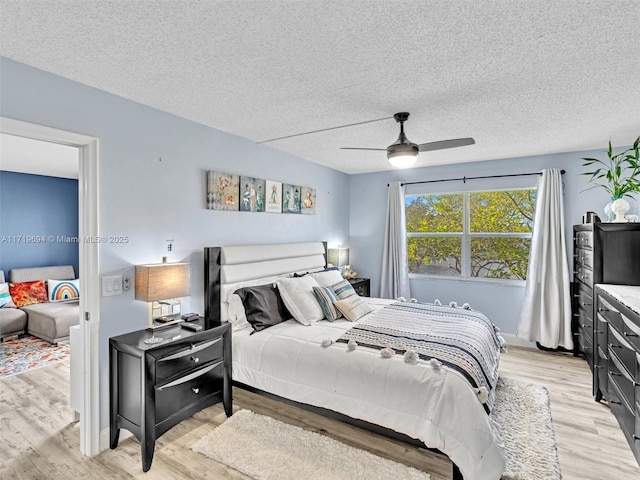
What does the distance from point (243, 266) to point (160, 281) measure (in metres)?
1.02

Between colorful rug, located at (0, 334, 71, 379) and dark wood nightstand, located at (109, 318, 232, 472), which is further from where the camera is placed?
colorful rug, located at (0, 334, 71, 379)

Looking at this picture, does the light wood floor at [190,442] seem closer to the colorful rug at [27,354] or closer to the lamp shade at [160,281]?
the colorful rug at [27,354]

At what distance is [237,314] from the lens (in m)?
3.20

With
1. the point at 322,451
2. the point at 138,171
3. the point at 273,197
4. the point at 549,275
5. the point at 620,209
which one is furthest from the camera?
the point at 549,275

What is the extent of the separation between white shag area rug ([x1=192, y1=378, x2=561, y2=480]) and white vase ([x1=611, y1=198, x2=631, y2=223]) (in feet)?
6.48

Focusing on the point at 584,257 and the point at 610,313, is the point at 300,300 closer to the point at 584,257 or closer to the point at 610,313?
the point at 610,313

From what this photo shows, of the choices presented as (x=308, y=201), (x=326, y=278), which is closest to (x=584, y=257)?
(x=326, y=278)

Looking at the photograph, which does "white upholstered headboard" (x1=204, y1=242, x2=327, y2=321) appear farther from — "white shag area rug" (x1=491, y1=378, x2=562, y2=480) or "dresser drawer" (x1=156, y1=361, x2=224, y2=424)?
"white shag area rug" (x1=491, y1=378, x2=562, y2=480)

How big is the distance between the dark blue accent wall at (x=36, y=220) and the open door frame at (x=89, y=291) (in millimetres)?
4338

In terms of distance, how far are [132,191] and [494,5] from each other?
263cm

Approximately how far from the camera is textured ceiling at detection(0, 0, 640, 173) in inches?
63.7

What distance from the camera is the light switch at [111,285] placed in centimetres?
250

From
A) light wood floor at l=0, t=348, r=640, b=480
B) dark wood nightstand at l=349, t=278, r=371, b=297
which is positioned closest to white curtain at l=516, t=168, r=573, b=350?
light wood floor at l=0, t=348, r=640, b=480

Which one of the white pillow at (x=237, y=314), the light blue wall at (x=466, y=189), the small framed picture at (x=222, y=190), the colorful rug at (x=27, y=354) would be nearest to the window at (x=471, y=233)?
the light blue wall at (x=466, y=189)
